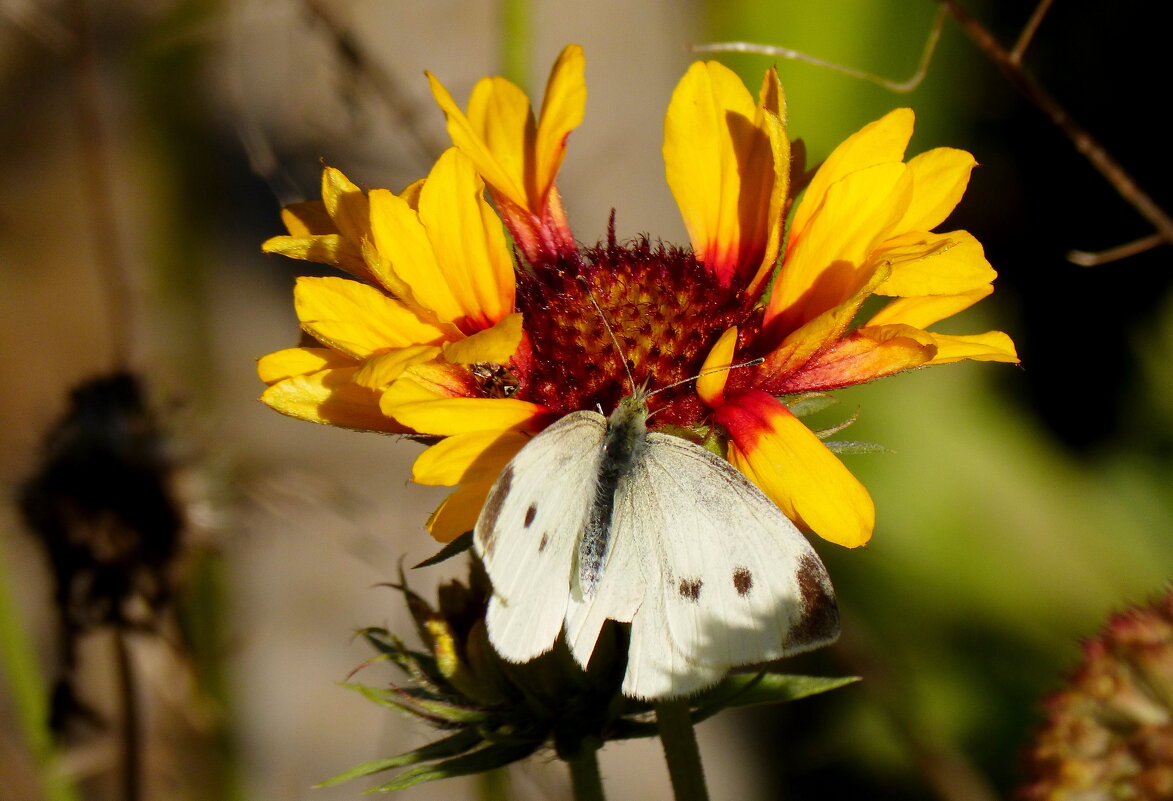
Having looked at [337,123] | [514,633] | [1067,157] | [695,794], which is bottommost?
[695,794]

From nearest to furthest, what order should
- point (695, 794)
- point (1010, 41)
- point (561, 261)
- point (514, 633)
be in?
point (514, 633), point (695, 794), point (561, 261), point (1010, 41)

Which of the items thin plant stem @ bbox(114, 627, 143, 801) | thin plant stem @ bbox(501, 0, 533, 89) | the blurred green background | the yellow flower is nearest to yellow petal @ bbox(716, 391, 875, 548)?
the yellow flower

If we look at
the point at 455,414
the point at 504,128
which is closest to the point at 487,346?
the point at 455,414

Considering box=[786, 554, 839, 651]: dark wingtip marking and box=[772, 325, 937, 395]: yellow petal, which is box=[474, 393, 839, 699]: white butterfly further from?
box=[772, 325, 937, 395]: yellow petal

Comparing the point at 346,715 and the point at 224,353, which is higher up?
the point at 224,353

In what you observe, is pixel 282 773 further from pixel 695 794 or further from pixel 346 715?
pixel 695 794

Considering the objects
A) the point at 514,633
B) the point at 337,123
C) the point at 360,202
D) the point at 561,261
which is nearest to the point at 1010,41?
the point at 337,123

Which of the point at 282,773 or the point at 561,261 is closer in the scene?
the point at 561,261
